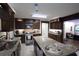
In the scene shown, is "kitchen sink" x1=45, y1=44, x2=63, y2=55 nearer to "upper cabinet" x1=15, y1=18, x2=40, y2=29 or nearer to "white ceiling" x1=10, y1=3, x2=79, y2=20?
"white ceiling" x1=10, y1=3, x2=79, y2=20

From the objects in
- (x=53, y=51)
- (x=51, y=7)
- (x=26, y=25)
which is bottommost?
(x=53, y=51)

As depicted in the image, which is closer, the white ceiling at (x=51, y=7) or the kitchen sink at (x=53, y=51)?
the kitchen sink at (x=53, y=51)

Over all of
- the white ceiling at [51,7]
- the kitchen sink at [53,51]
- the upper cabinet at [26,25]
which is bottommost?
the kitchen sink at [53,51]

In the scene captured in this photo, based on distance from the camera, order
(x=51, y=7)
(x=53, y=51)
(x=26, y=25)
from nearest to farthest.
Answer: (x=53, y=51), (x=51, y=7), (x=26, y=25)

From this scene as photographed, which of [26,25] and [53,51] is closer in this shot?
[53,51]

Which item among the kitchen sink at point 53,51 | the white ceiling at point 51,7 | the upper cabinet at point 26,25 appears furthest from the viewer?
the upper cabinet at point 26,25

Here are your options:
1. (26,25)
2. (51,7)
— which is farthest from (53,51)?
(26,25)

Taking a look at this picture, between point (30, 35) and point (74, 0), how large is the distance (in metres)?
4.95

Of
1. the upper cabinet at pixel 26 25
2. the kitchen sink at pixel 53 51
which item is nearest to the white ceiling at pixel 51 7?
the kitchen sink at pixel 53 51

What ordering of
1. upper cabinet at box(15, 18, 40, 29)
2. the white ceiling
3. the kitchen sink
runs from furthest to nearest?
upper cabinet at box(15, 18, 40, 29) → the white ceiling → the kitchen sink

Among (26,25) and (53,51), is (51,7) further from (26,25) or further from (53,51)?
(26,25)

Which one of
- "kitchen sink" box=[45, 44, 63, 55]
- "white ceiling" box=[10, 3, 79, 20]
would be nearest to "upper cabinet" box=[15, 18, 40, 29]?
"white ceiling" box=[10, 3, 79, 20]

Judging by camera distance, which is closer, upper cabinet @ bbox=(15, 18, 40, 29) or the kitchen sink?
the kitchen sink

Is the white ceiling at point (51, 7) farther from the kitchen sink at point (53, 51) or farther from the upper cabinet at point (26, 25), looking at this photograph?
the upper cabinet at point (26, 25)
